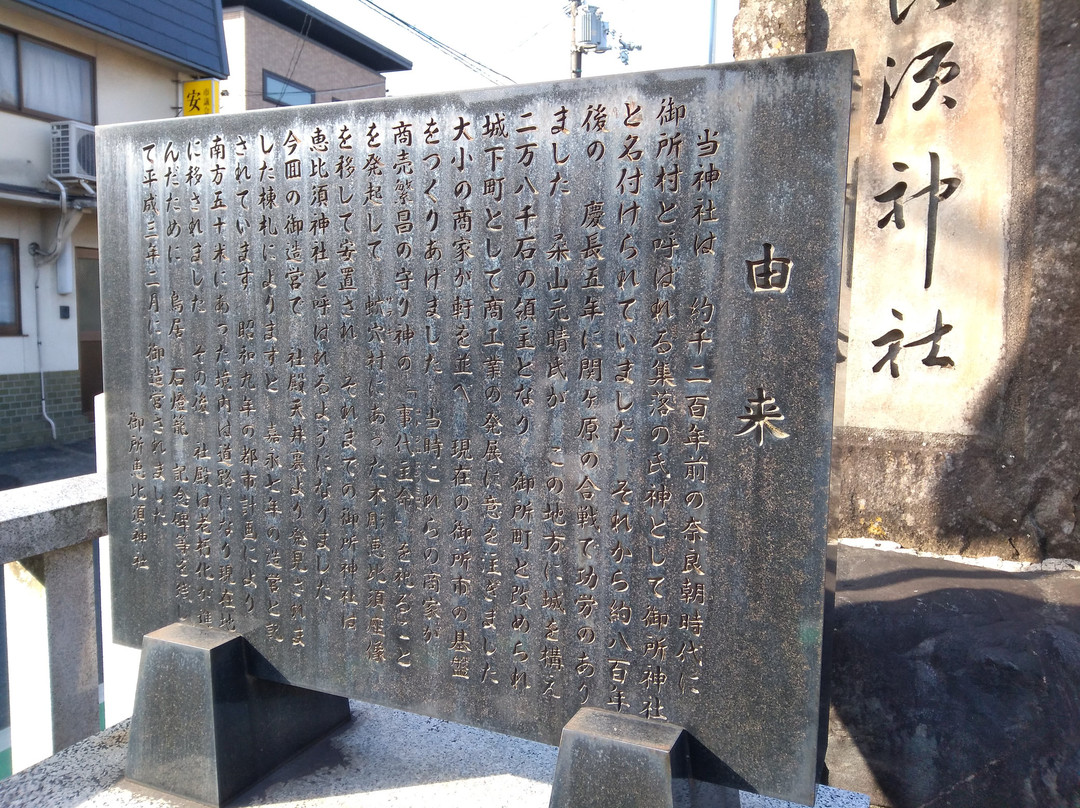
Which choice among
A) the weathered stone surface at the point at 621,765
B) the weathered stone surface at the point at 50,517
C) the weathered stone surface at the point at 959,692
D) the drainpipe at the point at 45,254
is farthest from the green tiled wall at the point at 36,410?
the weathered stone surface at the point at 621,765

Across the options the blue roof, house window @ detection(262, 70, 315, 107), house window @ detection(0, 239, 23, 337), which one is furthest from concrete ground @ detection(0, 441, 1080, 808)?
house window @ detection(262, 70, 315, 107)

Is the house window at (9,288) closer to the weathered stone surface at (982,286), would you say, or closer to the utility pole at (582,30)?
the utility pole at (582,30)

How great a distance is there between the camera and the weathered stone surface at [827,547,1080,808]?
2.98 m

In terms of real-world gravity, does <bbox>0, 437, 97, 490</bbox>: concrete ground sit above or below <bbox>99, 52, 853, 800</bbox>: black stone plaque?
below

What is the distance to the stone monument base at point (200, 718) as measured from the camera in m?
2.53

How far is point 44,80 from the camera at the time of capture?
39.5 ft

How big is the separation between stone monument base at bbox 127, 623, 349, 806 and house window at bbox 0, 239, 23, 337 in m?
11.8

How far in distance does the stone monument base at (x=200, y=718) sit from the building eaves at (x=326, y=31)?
17777mm

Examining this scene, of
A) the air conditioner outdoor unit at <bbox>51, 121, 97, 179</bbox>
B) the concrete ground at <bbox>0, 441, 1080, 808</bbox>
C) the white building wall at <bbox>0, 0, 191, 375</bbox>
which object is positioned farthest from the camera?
the air conditioner outdoor unit at <bbox>51, 121, 97, 179</bbox>

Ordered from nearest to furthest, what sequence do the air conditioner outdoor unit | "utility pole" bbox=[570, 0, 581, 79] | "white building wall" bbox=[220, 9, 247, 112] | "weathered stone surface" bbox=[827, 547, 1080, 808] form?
"weathered stone surface" bbox=[827, 547, 1080, 808]
the air conditioner outdoor unit
"utility pole" bbox=[570, 0, 581, 79]
"white building wall" bbox=[220, 9, 247, 112]

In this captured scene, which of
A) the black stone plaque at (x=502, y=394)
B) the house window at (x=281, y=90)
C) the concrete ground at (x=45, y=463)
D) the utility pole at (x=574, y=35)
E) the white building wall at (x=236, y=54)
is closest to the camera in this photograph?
the black stone plaque at (x=502, y=394)

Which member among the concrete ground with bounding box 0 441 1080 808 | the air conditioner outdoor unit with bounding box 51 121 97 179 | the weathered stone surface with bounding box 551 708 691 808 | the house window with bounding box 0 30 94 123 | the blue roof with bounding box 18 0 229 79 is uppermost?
the blue roof with bounding box 18 0 229 79

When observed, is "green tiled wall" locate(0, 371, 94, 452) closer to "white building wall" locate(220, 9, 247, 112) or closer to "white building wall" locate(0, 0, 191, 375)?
"white building wall" locate(0, 0, 191, 375)

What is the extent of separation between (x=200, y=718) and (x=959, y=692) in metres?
2.88
